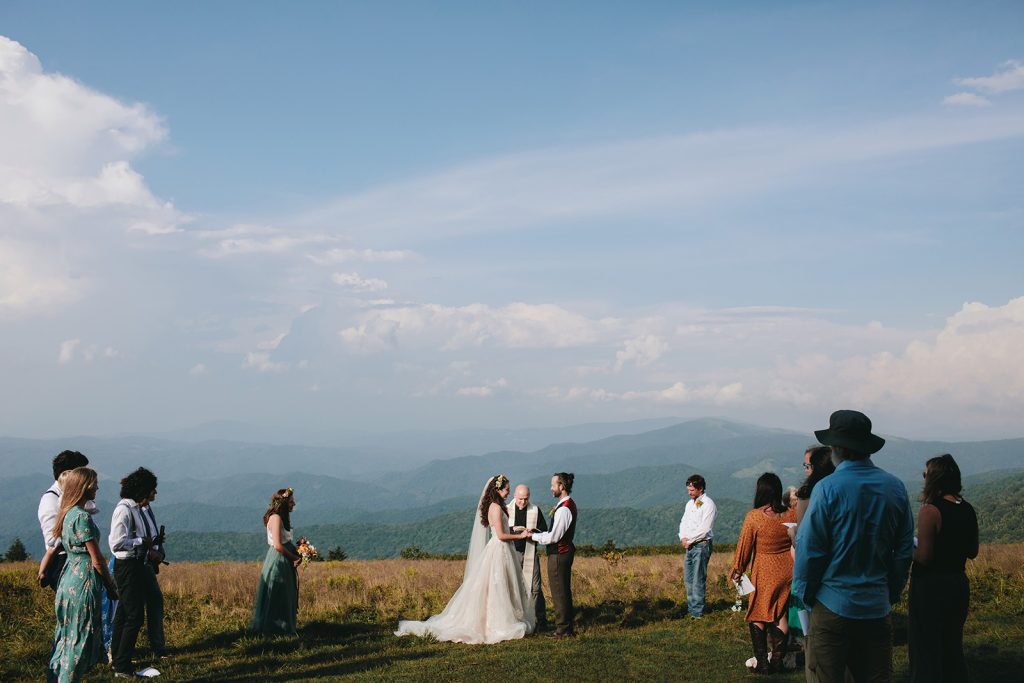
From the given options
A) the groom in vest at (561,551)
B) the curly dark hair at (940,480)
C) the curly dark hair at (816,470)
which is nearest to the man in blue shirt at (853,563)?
the curly dark hair at (940,480)

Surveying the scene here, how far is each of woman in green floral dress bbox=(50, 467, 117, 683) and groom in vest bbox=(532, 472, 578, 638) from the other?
21.1 ft

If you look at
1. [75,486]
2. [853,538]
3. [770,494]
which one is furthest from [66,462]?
[853,538]

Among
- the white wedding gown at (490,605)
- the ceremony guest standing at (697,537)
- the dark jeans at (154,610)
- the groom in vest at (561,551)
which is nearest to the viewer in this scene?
the dark jeans at (154,610)

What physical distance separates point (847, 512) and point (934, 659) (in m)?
2.72

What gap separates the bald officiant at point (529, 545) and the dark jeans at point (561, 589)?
48 centimetres

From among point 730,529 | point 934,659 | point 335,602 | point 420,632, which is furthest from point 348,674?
point 730,529

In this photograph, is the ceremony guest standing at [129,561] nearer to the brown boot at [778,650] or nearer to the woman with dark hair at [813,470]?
the woman with dark hair at [813,470]

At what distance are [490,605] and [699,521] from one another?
149 inches

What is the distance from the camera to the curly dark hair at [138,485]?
1019cm

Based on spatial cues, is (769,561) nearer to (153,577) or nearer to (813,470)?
(813,470)

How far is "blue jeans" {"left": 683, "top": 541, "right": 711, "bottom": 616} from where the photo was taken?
44.1 ft

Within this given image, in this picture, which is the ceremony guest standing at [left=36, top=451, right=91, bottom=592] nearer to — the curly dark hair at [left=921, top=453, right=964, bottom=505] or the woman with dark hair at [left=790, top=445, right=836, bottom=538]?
the woman with dark hair at [left=790, top=445, right=836, bottom=538]

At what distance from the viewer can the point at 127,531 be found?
1034cm

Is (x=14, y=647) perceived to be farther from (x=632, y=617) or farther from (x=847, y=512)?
(x=847, y=512)
